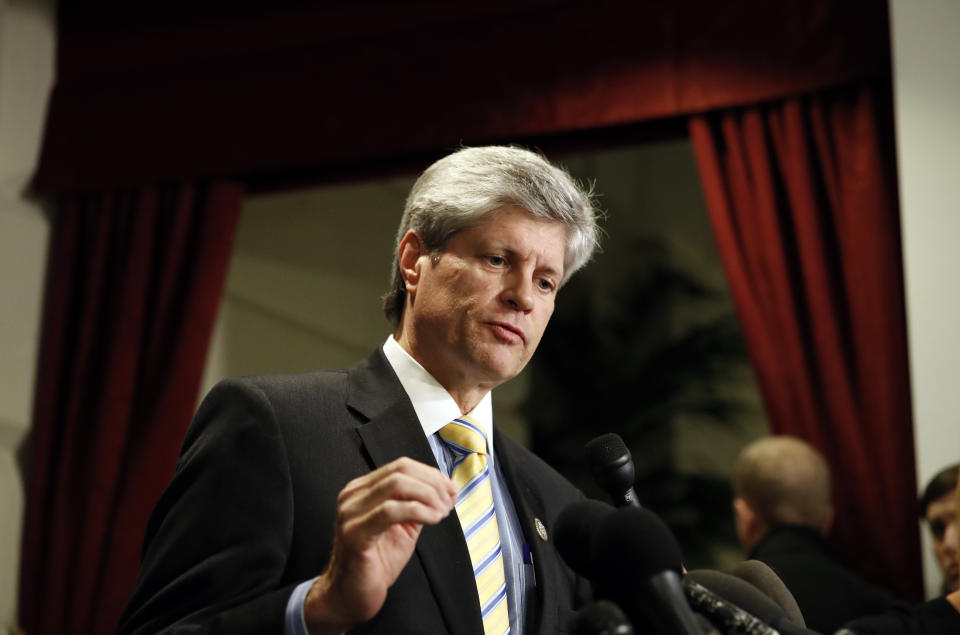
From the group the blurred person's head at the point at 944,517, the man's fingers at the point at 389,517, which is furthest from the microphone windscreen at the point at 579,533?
the blurred person's head at the point at 944,517

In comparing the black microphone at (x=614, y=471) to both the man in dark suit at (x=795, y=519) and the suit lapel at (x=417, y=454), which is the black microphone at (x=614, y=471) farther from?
the man in dark suit at (x=795, y=519)

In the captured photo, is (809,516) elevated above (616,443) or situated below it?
below

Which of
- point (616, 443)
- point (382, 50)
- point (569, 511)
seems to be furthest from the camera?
point (382, 50)

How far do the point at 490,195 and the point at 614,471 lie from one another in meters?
0.68

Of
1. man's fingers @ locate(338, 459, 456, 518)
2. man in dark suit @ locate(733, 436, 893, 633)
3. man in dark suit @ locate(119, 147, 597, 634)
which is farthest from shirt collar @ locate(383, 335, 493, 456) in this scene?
man in dark suit @ locate(733, 436, 893, 633)

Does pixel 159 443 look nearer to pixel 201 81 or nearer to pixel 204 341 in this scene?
pixel 204 341

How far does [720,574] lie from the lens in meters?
1.16

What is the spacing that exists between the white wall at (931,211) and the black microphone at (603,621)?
2422 millimetres

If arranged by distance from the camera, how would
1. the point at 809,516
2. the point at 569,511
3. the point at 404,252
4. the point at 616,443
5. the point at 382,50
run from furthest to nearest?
the point at 382,50 → the point at 809,516 → the point at 404,252 → the point at 616,443 → the point at 569,511

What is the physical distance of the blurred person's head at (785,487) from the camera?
335cm

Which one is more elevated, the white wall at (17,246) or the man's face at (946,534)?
the white wall at (17,246)

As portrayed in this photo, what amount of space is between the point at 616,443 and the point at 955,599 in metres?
0.49

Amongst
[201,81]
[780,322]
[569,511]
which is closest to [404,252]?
[569,511]

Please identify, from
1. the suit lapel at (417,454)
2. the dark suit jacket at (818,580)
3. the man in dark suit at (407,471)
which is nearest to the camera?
the man in dark suit at (407,471)
